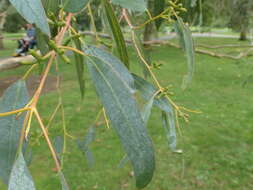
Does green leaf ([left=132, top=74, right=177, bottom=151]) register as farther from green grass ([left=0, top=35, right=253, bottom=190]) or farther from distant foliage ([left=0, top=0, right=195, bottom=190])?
green grass ([left=0, top=35, right=253, bottom=190])

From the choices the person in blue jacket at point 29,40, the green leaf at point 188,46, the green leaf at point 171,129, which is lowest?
the person in blue jacket at point 29,40

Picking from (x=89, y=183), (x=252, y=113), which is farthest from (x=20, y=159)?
(x=252, y=113)

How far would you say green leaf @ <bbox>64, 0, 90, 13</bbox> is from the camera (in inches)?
21.1

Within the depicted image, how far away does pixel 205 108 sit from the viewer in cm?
387

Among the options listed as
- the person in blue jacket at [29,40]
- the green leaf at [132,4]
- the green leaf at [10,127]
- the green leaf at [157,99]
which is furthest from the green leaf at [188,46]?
the person in blue jacket at [29,40]

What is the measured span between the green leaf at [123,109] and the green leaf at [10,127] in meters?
0.16

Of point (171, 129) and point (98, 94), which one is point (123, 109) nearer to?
point (98, 94)

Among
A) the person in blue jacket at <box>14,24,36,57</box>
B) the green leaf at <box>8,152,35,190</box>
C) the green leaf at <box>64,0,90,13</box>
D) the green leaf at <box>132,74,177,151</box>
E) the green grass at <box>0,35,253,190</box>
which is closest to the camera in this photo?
the green leaf at <box>8,152,35,190</box>

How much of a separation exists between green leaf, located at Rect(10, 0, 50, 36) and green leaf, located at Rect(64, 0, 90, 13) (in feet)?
0.35

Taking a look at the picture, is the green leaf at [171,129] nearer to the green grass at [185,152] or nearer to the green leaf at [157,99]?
the green leaf at [157,99]

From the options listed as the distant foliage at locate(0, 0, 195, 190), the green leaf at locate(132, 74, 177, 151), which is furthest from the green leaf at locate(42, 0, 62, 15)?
the green leaf at locate(132, 74, 177, 151)

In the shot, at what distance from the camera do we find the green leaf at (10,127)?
1.83 ft

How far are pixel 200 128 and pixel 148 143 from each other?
2.79 metres

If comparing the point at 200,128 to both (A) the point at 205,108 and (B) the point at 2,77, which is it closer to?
(A) the point at 205,108
